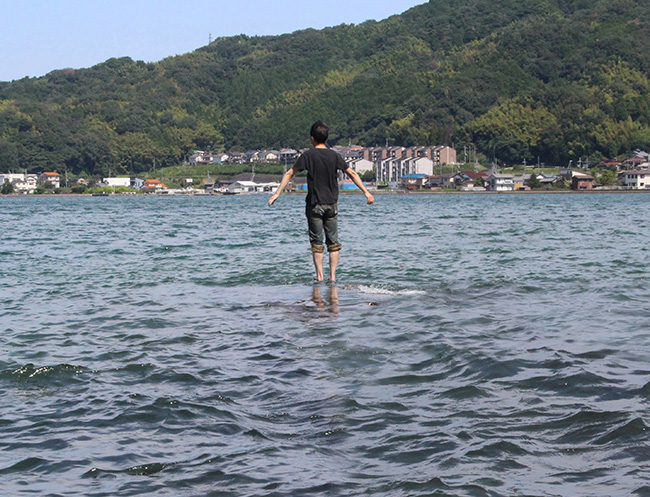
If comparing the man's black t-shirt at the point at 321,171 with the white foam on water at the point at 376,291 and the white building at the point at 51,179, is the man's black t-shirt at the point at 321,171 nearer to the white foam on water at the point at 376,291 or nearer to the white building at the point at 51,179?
the white foam on water at the point at 376,291

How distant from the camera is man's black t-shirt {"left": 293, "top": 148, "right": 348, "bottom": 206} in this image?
34.2 feet

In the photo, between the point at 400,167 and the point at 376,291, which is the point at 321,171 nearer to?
the point at 376,291

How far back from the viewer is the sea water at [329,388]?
12.8 ft

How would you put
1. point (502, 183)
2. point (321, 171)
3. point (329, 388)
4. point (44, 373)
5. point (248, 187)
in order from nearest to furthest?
point (329, 388) → point (44, 373) → point (321, 171) → point (502, 183) → point (248, 187)

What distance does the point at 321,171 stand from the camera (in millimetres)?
10445

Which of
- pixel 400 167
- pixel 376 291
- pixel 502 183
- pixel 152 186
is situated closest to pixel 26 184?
pixel 152 186

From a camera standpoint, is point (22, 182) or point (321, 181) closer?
point (321, 181)

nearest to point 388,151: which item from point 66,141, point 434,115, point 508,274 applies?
point 434,115

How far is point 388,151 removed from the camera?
565 ft

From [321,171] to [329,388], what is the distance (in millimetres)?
5385

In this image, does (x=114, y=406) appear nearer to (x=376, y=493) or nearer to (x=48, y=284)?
(x=376, y=493)

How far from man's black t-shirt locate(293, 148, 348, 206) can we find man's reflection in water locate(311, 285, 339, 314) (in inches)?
48.8

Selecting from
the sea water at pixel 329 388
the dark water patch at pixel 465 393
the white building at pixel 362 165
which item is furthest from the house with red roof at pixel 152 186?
the dark water patch at pixel 465 393

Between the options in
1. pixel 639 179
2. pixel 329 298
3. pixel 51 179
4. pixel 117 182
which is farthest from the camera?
pixel 117 182
